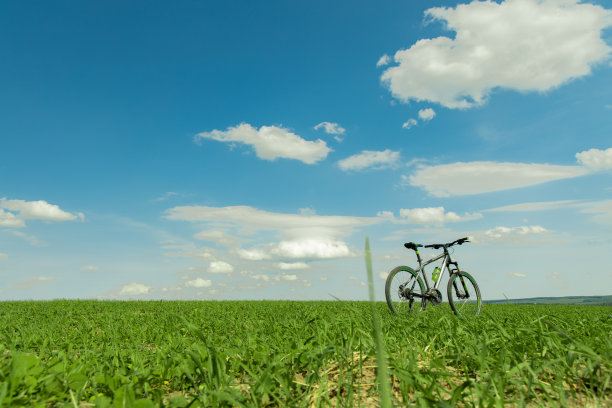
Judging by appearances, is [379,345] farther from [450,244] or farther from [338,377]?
[450,244]

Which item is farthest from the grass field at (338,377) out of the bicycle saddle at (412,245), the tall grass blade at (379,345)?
the bicycle saddle at (412,245)

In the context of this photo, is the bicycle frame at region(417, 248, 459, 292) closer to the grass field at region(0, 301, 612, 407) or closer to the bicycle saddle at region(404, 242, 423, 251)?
the bicycle saddle at region(404, 242, 423, 251)

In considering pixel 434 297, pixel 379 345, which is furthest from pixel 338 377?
pixel 434 297

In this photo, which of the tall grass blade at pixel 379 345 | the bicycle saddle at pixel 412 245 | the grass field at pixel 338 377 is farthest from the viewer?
the bicycle saddle at pixel 412 245

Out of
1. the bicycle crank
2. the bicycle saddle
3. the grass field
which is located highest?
the bicycle saddle

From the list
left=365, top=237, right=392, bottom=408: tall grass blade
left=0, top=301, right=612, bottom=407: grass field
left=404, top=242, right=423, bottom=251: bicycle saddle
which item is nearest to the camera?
left=365, top=237, right=392, bottom=408: tall grass blade

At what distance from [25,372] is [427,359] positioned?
2659 millimetres

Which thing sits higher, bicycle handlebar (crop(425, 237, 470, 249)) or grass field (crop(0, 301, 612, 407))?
bicycle handlebar (crop(425, 237, 470, 249))

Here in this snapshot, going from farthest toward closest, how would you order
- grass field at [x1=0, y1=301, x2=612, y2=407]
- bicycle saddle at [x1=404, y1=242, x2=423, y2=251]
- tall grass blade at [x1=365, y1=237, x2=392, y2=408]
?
bicycle saddle at [x1=404, y1=242, x2=423, y2=251], grass field at [x1=0, y1=301, x2=612, y2=407], tall grass blade at [x1=365, y1=237, x2=392, y2=408]

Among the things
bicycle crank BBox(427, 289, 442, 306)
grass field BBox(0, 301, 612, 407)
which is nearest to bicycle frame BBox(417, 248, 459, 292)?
bicycle crank BBox(427, 289, 442, 306)

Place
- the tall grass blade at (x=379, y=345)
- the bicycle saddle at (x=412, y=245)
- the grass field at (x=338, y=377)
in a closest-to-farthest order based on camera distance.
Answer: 1. the tall grass blade at (x=379, y=345)
2. the grass field at (x=338, y=377)
3. the bicycle saddle at (x=412, y=245)

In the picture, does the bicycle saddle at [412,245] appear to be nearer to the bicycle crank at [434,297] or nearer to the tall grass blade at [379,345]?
the bicycle crank at [434,297]

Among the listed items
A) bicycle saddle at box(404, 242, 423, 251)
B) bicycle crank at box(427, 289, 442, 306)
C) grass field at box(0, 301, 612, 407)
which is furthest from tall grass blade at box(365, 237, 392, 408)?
bicycle crank at box(427, 289, 442, 306)

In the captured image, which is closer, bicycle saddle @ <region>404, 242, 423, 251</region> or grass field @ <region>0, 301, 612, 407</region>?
grass field @ <region>0, 301, 612, 407</region>
